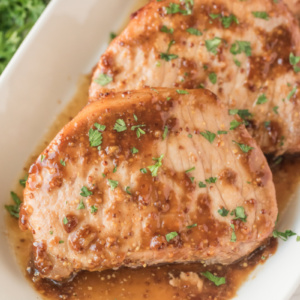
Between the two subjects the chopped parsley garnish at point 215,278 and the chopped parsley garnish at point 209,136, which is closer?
the chopped parsley garnish at point 209,136

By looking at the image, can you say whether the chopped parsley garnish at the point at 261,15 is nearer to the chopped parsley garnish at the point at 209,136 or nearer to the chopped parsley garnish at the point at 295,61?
the chopped parsley garnish at the point at 295,61

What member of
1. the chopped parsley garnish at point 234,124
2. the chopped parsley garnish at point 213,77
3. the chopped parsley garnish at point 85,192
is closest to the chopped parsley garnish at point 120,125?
the chopped parsley garnish at point 85,192

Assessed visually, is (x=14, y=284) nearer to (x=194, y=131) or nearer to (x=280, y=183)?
(x=194, y=131)

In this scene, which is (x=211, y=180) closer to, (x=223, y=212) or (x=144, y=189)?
(x=223, y=212)

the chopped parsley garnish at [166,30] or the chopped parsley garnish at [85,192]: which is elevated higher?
the chopped parsley garnish at [166,30]

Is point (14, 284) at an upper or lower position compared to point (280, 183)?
lower

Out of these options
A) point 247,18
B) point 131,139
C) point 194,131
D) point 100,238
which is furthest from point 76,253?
point 247,18

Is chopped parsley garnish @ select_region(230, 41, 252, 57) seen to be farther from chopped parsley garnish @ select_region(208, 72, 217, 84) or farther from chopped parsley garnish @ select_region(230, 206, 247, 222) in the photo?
chopped parsley garnish @ select_region(230, 206, 247, 222)
